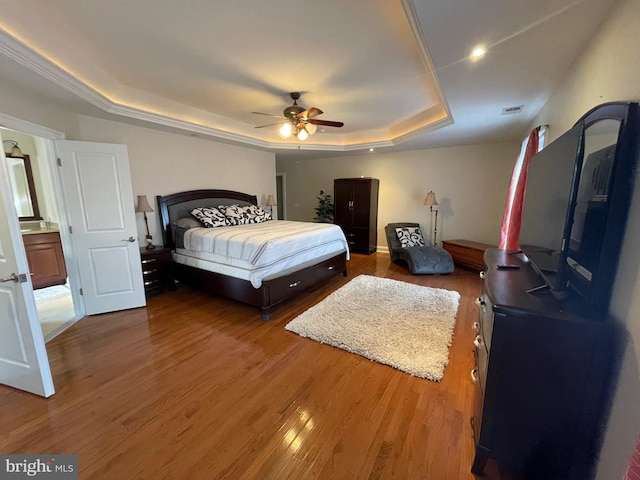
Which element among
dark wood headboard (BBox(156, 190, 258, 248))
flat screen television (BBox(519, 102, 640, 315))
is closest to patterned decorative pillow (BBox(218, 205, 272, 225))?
dark wood headboard (BBox(156, 190, 258, 248))

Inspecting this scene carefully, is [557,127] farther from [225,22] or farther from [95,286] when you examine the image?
[95,286]

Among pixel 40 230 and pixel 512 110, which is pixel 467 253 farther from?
pixel 40 230

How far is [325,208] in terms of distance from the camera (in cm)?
687

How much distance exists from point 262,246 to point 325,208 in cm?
411

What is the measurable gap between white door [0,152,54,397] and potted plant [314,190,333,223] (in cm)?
559

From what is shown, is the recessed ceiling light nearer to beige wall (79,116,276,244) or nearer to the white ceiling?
the white ceiling

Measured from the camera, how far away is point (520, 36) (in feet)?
5.35

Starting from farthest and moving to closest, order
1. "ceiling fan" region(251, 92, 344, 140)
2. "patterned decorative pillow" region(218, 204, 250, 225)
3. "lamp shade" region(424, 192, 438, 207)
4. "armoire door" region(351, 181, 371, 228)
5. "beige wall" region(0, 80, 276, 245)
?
"armoire door" region(351, 181, 371, 228), "lamp shade" region(424, 192, 438, 207), "patterned decorative pillow" region(218, 204, 250, 225), "ceiling fan" region(251, 92, 344, 140), "beige wall" region(0, 80, 276, 245)

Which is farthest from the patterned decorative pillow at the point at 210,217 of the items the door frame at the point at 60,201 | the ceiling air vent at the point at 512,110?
the ceiling air vent at the point at 512,110

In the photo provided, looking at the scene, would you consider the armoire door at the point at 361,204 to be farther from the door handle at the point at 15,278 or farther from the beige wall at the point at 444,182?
the door handle at the point at 15,278

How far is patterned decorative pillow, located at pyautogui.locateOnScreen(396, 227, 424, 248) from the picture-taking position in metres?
5.37

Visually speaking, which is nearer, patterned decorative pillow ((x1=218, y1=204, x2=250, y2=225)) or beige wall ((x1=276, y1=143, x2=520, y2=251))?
patterned decorative pillow ((x1=218, y1=204, x2=250, y2=225))

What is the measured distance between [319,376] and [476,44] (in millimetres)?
2596

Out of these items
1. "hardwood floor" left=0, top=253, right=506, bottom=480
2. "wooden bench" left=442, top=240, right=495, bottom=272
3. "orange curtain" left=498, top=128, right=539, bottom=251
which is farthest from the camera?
"wooden bench" left=442, top=240, right=495, bottom=272
